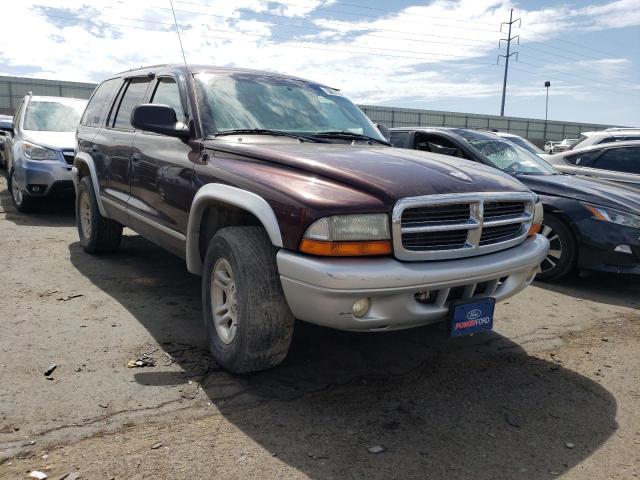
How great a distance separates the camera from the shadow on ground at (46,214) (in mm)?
7781

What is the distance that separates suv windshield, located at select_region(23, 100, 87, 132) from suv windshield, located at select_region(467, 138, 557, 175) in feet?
20.8

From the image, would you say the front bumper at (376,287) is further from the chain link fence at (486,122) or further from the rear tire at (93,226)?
the chain link fence at (486,122)

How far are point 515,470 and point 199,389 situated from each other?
1.68m

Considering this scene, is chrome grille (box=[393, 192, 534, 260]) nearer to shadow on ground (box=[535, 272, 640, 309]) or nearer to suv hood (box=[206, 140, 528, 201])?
suv hood (box=[206, 140, 528, 201])

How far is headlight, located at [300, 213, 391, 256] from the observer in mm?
2625

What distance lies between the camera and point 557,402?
3.07m

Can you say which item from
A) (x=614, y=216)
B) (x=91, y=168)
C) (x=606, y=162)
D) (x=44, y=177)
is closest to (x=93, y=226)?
(x=91, y=168)

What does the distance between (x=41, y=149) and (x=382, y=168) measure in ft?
21.6

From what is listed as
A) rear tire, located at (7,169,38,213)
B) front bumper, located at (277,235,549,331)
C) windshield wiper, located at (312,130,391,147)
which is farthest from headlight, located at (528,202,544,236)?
rear tire, located at (7,169,38,213)

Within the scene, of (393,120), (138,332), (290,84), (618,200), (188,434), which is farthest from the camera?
(393,120)

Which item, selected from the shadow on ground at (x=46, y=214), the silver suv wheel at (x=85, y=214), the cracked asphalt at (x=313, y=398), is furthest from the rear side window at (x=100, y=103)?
the shadow on ground at (x=46, y=214)

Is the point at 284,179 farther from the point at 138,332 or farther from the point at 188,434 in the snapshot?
the point at 138,332

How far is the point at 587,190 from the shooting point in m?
5.57

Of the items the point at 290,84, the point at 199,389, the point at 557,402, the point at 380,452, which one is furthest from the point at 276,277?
the point at 290,84
